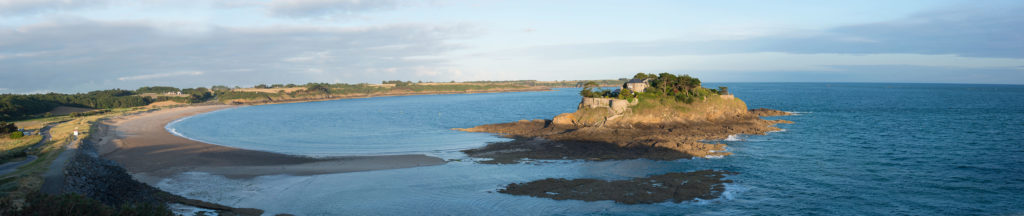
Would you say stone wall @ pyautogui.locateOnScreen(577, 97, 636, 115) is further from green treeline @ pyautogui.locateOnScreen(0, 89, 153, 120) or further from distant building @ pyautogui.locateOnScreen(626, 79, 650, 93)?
green treeline @ pyautogui.locateOnScreen(0, 89, 153, 120)

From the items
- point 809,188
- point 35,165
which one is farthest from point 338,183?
point 809,188

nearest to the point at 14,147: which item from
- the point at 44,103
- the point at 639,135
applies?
the point at 639,135

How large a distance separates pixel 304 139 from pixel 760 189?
124 feet

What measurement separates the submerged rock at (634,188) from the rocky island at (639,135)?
0.04 m

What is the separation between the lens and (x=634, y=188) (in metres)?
21.9

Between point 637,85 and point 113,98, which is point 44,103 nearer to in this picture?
point 113,98

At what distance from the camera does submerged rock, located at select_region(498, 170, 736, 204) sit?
20.5 meters

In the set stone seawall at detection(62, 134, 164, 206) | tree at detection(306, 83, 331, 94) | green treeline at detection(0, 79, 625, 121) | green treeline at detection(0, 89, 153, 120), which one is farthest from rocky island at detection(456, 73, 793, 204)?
tree at detection(306, 83, 331, 94)

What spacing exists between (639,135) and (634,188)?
60.0 feet

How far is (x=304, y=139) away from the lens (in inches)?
1778

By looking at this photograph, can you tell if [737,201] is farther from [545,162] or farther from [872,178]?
[545,162]

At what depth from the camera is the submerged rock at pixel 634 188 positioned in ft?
67.4

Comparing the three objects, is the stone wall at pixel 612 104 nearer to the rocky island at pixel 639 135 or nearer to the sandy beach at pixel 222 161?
the rocky island at pixel 639 135

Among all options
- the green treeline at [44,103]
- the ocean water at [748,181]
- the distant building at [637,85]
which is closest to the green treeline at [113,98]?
the green treeline at [44,103]
